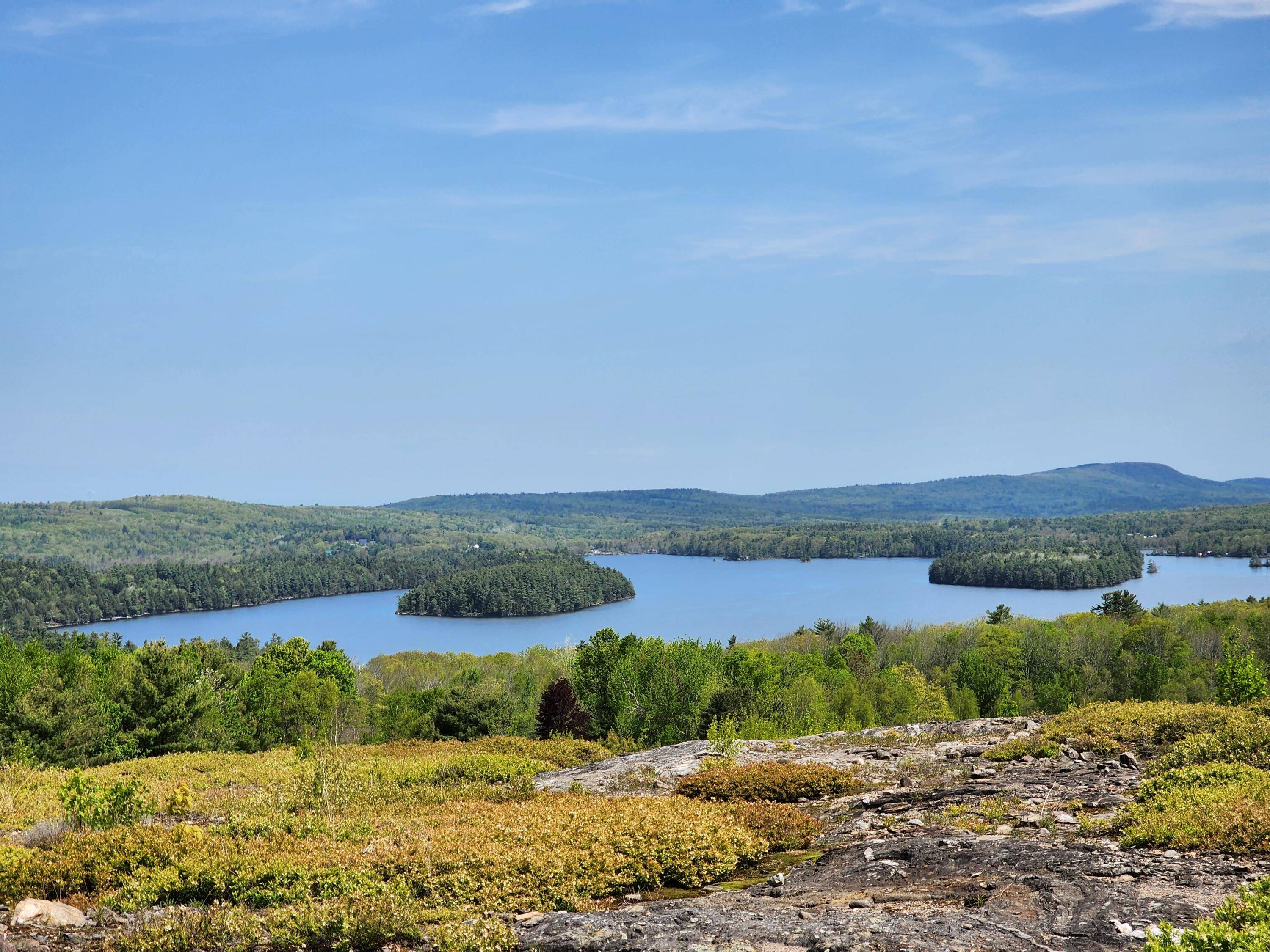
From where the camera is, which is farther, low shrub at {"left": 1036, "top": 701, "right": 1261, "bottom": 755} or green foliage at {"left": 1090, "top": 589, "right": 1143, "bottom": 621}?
green foliage at {"left": 1090, "top": 589, "right": 1143, "bottom": 621}

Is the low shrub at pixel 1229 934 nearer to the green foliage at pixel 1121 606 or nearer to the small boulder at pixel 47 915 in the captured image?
→ the small boulder at pixel 47 915

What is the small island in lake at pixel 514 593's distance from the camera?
16950cm

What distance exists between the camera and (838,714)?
5434cm

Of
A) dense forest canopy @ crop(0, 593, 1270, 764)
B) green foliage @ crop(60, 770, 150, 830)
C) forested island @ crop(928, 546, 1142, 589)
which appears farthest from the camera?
forested island @ crop(928, 546, 1142, 589)

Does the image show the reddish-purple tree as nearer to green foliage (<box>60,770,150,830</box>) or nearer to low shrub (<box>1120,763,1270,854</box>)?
green foliage (<box>60,770,150,830</box>)

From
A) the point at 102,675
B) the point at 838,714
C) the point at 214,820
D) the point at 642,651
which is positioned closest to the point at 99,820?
the point at 214,820

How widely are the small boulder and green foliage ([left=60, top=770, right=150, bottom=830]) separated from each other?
2994 mm

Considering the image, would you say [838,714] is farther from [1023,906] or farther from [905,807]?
[1023,906]

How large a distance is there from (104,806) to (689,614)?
5337 inches

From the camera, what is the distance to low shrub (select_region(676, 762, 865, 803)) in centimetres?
1459

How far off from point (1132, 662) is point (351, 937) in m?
70.1

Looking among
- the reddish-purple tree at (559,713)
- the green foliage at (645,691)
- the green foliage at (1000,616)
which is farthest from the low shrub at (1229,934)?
the green foliage at (1000,616)

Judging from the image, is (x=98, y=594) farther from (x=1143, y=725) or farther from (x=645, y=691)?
(x=1143, y=725)

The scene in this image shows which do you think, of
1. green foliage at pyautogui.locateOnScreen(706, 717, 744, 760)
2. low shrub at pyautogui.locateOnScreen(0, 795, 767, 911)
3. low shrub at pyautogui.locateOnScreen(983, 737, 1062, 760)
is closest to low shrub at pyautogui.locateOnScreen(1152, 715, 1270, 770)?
low shrub at pyautogui.locateOnScreen(983, 737, 1062, 760)
